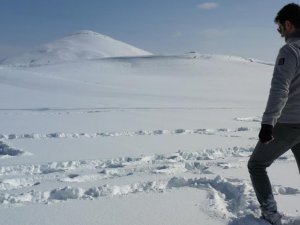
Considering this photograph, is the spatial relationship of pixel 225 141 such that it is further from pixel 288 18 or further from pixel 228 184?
pixel 288 18

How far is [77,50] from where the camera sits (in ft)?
313

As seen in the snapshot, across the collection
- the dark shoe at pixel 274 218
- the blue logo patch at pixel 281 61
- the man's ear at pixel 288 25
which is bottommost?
the dark shoe at pixel 274 218

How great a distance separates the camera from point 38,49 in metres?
98.8

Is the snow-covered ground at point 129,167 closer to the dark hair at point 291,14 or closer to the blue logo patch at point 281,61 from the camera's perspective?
the blue logo patch at point 281,61

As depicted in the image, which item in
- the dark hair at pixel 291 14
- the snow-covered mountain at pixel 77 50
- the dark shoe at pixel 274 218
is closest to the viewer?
the dark hair at pixel 291 14

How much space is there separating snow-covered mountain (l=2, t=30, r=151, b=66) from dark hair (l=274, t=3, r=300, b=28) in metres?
77.1

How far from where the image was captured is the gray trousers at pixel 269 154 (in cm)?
347

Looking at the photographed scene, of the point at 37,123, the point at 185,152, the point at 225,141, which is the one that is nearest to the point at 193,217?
the point at 185,152

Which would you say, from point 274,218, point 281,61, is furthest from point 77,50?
point 281,61

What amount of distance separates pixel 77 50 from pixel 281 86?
9410 cm

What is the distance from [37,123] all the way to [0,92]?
964 centimetres

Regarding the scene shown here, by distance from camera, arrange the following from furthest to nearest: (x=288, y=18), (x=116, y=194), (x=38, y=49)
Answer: (x=38, y=49) < (x=116, y=194) < (x=288, y=18)

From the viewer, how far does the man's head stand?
3416 millimetres

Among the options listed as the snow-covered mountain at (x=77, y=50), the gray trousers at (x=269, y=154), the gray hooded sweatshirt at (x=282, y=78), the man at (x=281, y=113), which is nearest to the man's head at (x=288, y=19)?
the man at (x=281, y=113)
